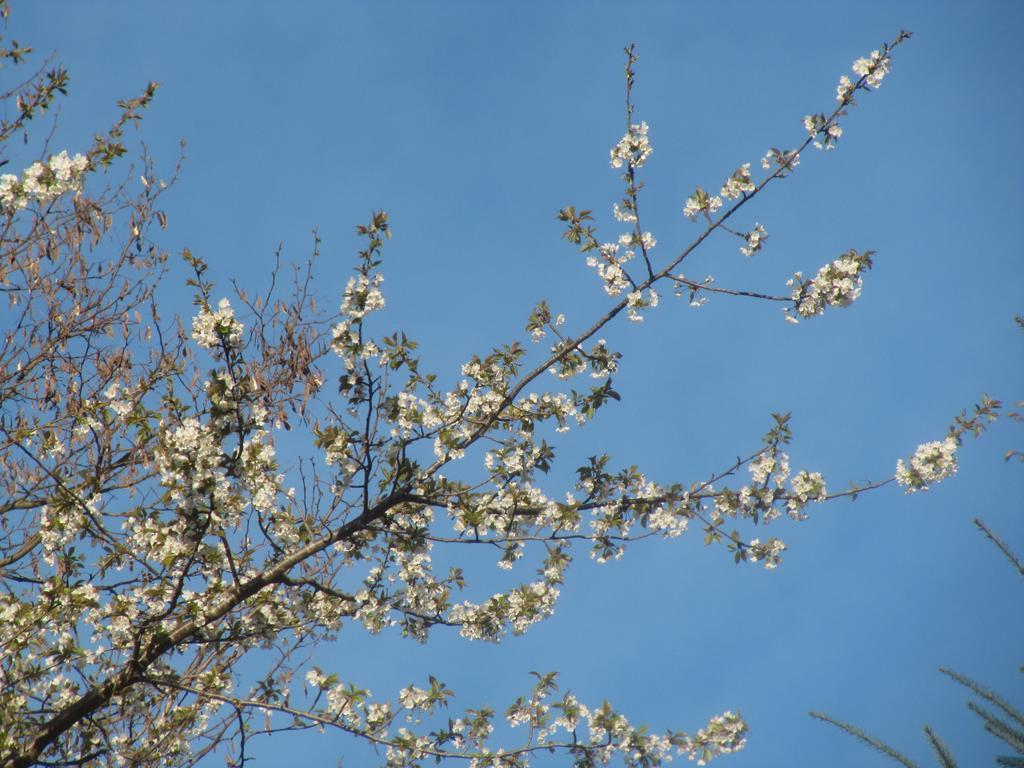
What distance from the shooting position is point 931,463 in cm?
606

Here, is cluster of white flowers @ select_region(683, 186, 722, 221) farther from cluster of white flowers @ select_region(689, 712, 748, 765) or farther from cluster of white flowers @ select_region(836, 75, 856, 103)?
cluster of white flowers @ select_region(689, 712, 748, 765)

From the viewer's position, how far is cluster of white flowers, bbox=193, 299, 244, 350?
457 centimetres

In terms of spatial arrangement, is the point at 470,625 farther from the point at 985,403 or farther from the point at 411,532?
the point at 985,403

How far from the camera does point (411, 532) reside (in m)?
5.59

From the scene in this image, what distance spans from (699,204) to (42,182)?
424 cm

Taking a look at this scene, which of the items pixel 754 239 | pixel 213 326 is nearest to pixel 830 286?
pixel 754 239

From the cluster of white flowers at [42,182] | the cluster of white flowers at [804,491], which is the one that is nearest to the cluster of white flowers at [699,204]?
the cluster of white flowers at [804,491]

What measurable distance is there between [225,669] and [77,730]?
1.06m

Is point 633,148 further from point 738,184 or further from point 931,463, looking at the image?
point 931,463

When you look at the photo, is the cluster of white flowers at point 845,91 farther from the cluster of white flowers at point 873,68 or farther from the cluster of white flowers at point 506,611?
the cluster of white flowers at point 506,611

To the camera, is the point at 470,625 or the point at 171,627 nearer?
the point at 171,627

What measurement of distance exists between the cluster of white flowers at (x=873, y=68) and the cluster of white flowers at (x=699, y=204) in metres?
1.32

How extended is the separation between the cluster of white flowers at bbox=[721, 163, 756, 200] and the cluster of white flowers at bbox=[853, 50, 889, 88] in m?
0.99

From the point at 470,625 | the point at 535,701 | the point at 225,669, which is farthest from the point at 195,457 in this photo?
the point at 535,701
